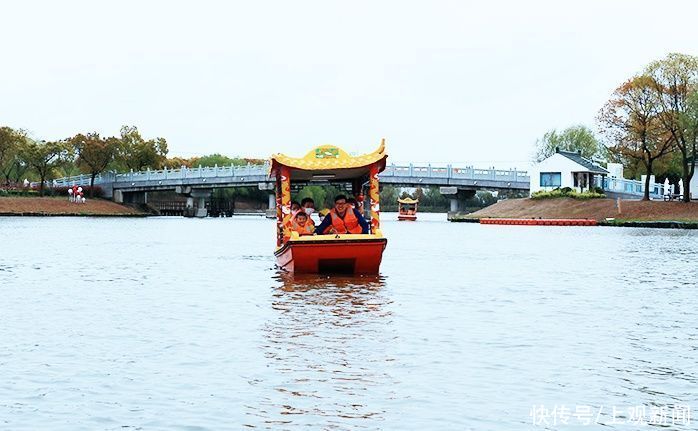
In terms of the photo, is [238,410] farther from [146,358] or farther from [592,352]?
[592,352]

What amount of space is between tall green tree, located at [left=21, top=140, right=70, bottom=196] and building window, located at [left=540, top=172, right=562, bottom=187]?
184ft

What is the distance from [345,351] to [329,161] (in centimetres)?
1419

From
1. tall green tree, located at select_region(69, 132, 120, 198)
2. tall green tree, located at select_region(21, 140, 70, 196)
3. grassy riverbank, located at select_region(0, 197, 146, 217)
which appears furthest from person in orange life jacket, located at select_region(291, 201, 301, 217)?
tall green tree, located at select_region(69, 132, 120, 198)

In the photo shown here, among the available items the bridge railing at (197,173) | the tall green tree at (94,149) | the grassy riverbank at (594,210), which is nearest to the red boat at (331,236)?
the grassy riverbank at (594,210)

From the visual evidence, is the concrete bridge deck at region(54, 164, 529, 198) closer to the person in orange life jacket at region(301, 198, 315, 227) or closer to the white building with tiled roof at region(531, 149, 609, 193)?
the white building with tiled roof at region(531, 149, 609, 193)

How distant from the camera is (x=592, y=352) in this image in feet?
49.8

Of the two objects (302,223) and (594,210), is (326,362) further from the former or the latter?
(594,210)

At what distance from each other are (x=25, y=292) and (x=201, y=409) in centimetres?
1400

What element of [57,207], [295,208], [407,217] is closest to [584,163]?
[407,217]

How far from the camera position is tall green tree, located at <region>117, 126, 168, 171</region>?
436 ft

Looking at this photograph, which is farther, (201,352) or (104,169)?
(104,169)

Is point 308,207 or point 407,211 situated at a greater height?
point 308,207

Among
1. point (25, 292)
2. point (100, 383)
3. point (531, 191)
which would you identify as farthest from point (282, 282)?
point (531, 191)

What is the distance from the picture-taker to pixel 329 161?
28.7m
